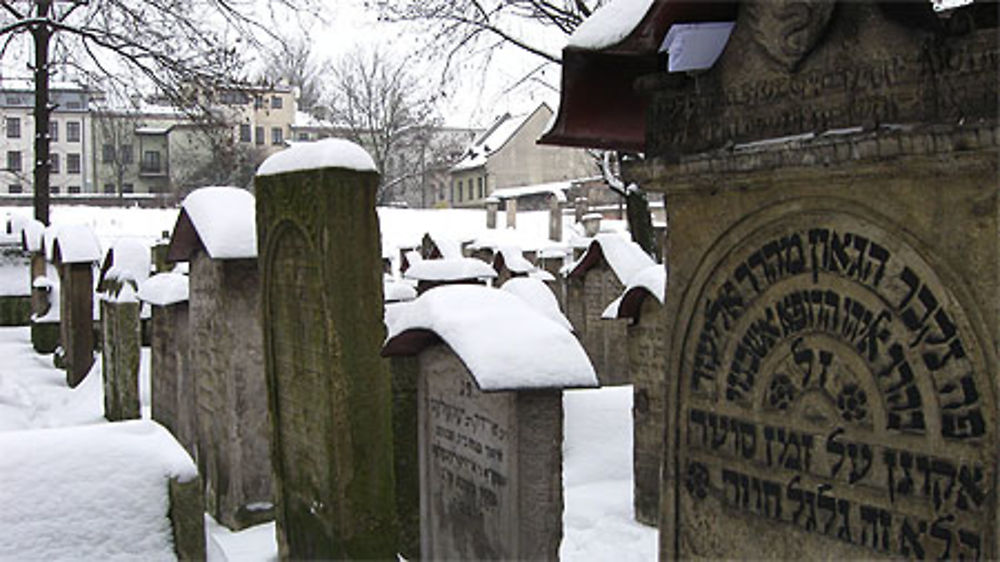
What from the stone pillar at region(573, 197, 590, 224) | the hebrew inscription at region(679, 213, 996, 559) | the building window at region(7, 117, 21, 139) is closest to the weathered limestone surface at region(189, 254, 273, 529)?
the hebrew inscription at region(679, 213, 996, 559)

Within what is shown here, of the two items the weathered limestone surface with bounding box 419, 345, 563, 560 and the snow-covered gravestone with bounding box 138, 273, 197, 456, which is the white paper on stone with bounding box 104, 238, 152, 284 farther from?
the weathered limestone surface with bounding box 419, 345, 563, 560

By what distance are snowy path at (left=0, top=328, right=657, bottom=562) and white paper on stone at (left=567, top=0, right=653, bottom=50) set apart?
2.80 metres

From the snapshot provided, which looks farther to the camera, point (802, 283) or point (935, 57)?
point (802, 283)

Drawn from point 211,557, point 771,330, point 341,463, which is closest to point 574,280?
point 341,463

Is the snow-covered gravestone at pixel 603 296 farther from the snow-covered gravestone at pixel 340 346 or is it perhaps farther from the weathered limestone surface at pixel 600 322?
the snow-covered gravestone at pixel 340 346

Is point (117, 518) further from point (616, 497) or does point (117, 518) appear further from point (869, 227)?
point (616, 497)

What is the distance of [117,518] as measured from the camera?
3.89 m

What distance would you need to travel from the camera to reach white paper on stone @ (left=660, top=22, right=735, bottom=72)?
290 centimetres

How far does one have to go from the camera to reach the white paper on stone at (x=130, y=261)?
10938 mm

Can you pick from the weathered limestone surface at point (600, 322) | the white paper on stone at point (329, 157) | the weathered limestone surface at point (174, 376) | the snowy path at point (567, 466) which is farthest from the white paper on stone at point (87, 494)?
the weathered limestone surface at point (600, 322)

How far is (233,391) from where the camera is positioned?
6.99m

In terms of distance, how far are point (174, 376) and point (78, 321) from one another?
13.7 feet

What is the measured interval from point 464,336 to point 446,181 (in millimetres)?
62983

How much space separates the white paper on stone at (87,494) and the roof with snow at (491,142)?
53.6 m
